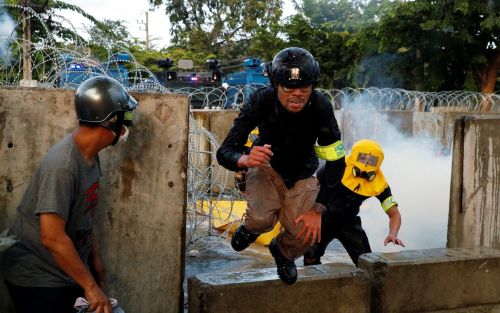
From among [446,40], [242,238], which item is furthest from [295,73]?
[446,40]

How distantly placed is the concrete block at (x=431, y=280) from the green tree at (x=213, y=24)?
37.6 metres

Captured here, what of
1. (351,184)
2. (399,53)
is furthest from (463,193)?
(399,53)

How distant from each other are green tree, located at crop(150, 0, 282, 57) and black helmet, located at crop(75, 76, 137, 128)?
1526 inches

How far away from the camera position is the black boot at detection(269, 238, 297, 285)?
12.3 ft

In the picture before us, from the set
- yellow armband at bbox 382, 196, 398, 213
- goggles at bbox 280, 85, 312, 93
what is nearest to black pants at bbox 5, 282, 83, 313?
goggles at bbox 280, 85, 312, 93

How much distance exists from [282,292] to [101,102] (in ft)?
6.23

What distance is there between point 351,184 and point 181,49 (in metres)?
37.7

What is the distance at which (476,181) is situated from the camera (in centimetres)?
474

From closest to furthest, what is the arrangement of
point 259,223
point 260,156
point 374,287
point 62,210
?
1. point 62,210
2. point 260,156
3. point 259,223
4. point 374,287

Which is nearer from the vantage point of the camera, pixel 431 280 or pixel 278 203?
pixel 278 203

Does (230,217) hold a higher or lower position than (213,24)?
lower

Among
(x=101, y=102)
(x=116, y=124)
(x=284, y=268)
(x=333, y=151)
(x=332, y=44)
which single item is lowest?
(x=284, y=268)

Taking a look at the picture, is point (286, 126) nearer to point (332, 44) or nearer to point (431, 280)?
point (431, 280)

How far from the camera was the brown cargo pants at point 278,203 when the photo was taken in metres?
3.65
